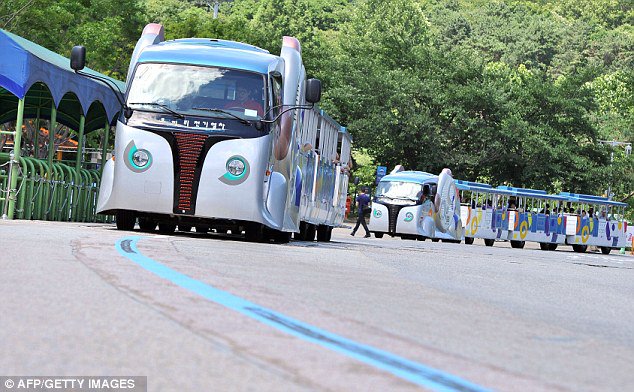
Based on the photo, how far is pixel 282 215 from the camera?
22.2m

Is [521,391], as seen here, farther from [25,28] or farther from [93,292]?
[25,28]

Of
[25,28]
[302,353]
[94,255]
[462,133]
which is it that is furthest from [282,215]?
[462,133]

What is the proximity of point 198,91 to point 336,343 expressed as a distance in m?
15.2

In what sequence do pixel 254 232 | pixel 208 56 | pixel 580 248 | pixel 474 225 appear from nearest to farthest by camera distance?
pixel 208 56 → pixel 254 232 → pixel 474 225 → pixel 580 248

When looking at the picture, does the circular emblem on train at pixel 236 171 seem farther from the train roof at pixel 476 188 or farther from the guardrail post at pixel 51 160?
the train roof at pixel 476 188

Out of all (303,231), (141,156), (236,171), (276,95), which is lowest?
(303,231)

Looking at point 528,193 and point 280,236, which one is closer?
point 280,236

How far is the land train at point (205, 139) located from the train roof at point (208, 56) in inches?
0.6

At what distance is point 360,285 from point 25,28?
40.0m

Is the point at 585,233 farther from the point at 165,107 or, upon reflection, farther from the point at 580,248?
the point at 165,107

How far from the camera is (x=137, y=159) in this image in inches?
830

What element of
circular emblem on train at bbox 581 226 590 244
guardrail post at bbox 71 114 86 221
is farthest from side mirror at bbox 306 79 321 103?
circular emblem on train at bbox 581 226 590 244

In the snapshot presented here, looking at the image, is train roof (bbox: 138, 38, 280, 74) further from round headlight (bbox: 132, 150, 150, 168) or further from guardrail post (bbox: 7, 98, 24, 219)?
guardrail post (bbox: 7, 98, 24, 219)

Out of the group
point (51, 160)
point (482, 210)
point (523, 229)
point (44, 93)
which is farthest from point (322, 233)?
point (523, 229)
